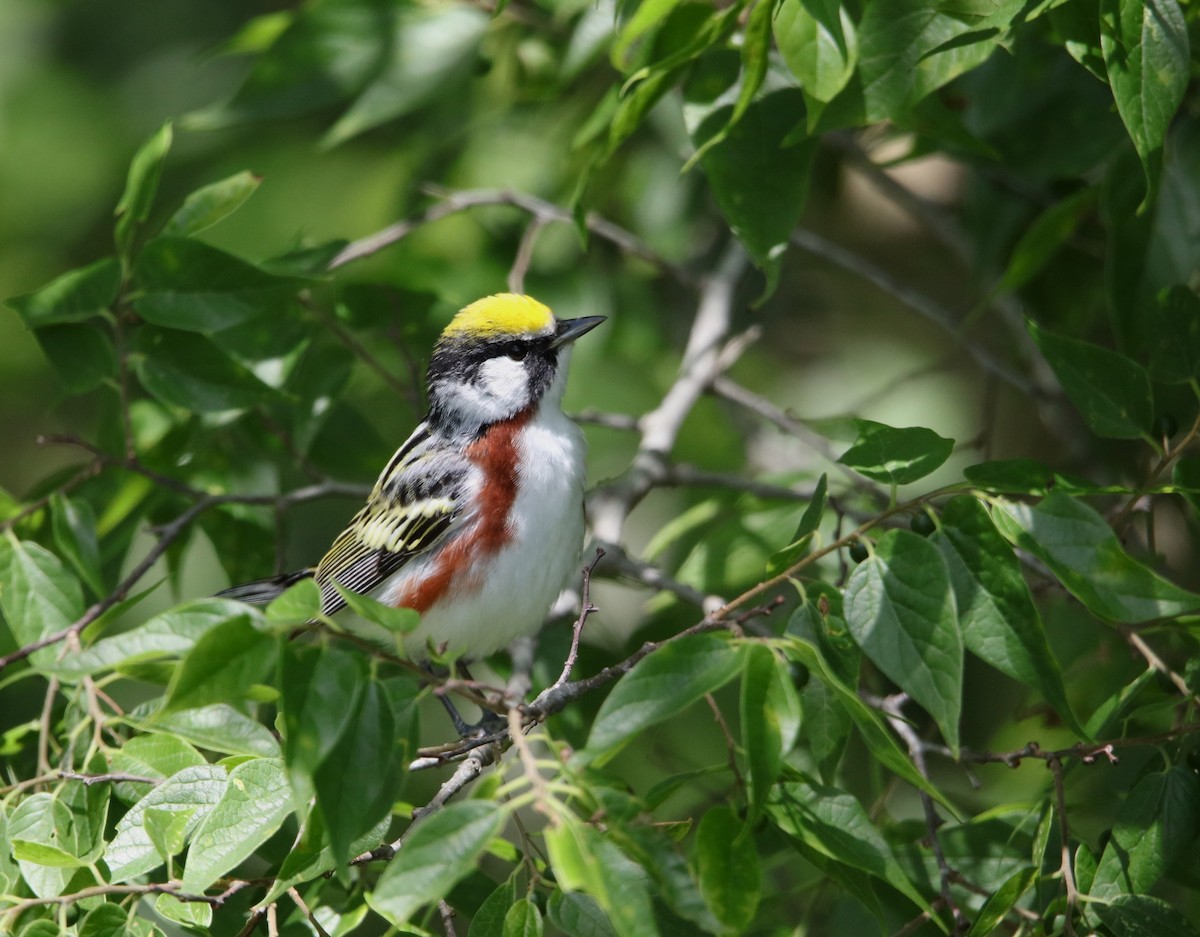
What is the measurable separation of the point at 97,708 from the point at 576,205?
133cm

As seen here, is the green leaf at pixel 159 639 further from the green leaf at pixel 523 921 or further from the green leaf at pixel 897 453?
the green leaf at pixel 897 453

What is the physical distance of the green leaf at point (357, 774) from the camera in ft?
4.73

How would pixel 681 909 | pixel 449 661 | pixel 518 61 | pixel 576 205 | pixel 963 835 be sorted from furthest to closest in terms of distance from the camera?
pixel 518 61
pixel 576 205
pixel 963 835
pixel 449 661
pixel 681 909

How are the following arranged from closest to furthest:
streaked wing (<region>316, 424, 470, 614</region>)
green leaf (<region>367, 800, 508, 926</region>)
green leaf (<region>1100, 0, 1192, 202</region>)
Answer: green leaf (<region>367, 800, 508, 926</region>) → green leaf (<region>1100, 0, 1192, 202</region>) → streaked wing (<region>316, 424, 470, 614</region>)

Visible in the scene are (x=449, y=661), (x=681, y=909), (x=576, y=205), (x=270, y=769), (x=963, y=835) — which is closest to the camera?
(x=681, y=909)

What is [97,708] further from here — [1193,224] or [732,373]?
Result: [732,373]

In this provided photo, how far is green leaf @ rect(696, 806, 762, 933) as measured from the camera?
154 centimetres

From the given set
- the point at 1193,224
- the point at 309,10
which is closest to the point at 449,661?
the point at 1193,224

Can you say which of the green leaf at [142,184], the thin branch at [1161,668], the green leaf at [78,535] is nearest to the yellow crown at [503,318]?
the green leaf at [142,184]

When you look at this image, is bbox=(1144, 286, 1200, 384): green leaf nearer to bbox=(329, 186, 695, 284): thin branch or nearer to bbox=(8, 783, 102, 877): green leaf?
bbox=(329, 186, 695, 284): thin branch

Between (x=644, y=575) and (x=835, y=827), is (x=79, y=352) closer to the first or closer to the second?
(x=644, y=575)

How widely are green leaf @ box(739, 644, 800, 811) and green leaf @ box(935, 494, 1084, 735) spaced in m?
0.38

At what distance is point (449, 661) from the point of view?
4.99 ft

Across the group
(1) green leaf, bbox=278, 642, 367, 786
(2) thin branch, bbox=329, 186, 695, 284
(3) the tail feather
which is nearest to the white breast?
(3) the tail feather
